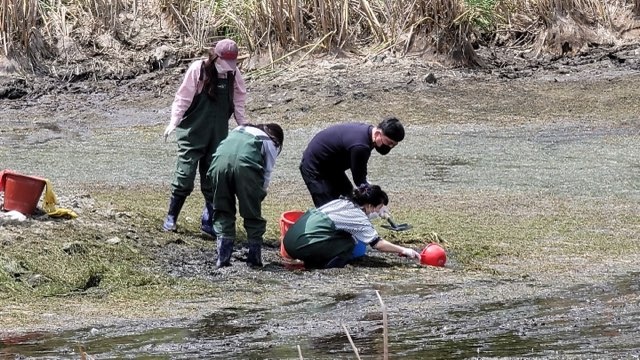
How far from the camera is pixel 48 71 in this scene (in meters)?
20.6

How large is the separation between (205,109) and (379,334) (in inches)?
134

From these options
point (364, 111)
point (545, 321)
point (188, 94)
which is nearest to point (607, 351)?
point (545, 321)

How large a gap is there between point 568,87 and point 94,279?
11.4 m

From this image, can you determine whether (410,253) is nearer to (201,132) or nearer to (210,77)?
(201,132)

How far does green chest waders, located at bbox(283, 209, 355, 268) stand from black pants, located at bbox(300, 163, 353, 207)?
39cm

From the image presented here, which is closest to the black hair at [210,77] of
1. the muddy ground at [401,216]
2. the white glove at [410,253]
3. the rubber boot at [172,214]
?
the rubber boot at [172,214]

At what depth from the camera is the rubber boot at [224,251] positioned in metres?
9.65

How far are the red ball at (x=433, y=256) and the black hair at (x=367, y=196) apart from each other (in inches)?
18.8

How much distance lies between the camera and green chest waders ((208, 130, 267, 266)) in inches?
370

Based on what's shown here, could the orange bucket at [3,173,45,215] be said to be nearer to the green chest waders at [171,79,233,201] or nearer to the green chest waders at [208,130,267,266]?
the green chest waders at [171,79,233,201]

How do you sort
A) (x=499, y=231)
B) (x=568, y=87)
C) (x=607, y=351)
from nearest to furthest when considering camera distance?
(x=607, y=351) → (x=499, y=231) → (x=568, y=87)

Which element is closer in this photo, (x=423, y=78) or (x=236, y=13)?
(x=423, y=78)

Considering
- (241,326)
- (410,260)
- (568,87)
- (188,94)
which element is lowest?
(568,87)

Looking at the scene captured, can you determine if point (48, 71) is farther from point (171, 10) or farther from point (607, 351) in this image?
point (607, 351)
